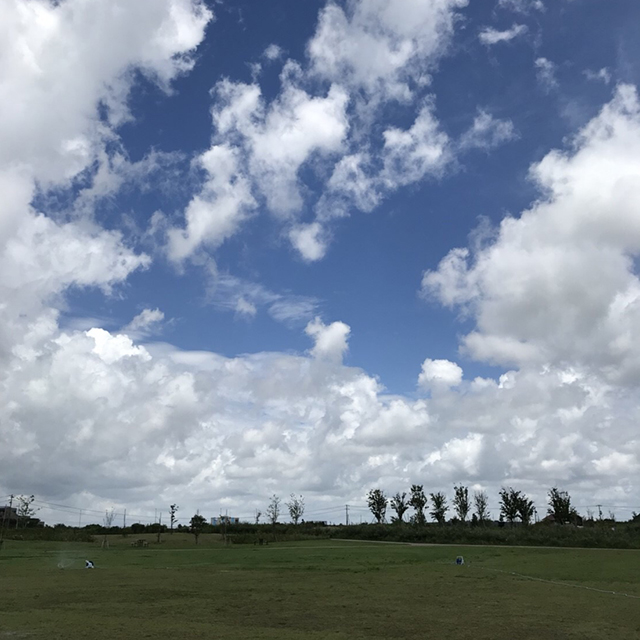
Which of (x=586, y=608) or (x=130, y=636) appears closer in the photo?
(x=130, y=636)

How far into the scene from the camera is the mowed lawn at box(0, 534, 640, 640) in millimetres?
16875

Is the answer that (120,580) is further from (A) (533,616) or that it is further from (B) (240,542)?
(B) (240,542)

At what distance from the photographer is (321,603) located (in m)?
22.4

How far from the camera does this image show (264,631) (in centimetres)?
1683

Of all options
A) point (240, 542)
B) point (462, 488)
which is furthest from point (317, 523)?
point (240, 542)

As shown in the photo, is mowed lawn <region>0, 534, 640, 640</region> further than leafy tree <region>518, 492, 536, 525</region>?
No

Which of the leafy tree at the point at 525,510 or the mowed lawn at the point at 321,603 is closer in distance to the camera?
the mowed lawn at the point at 321,603

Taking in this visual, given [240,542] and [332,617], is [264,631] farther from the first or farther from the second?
[240,542]

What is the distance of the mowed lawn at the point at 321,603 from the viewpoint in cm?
1688

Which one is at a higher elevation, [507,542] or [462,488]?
[462,488]

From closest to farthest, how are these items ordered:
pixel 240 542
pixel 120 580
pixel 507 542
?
pixel 120 580
pixel 507 542
pixel 240 542

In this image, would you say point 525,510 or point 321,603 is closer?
point 321,603

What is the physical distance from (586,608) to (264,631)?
35.2 feet

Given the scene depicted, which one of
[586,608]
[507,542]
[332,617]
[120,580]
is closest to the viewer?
[332,617]
